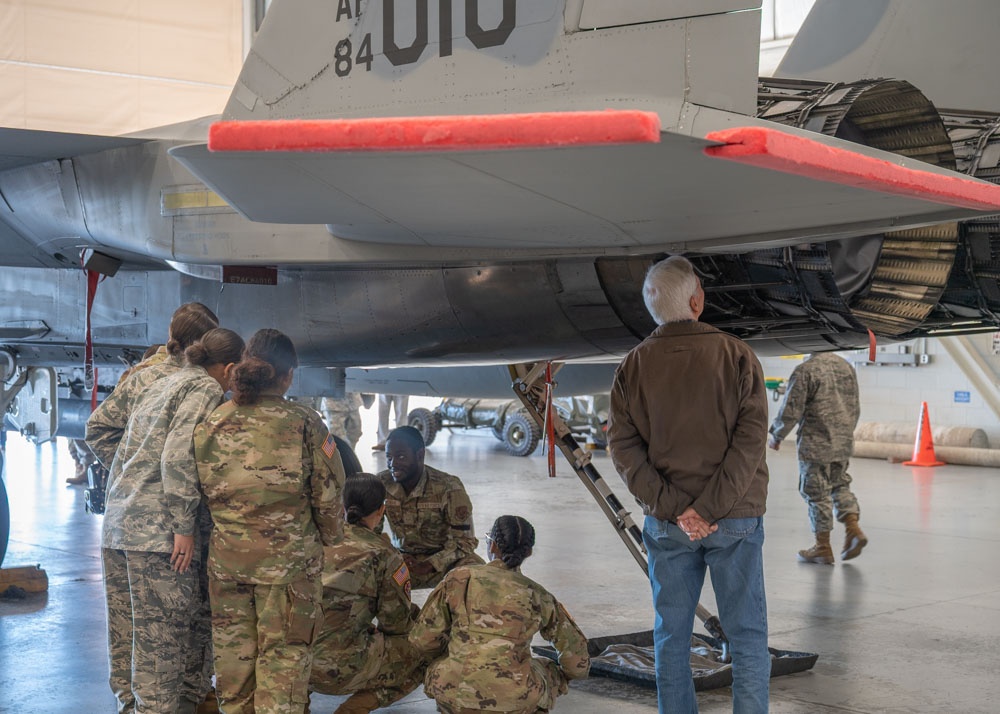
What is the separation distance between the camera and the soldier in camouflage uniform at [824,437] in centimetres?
878

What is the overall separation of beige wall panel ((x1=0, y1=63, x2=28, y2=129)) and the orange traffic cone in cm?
1352

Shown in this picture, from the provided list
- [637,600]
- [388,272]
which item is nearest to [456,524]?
[388,272]

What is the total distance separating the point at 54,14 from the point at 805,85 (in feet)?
26.4

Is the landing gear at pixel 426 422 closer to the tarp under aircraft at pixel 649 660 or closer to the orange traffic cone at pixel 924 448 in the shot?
the orange traffic cone at pixel 924 448

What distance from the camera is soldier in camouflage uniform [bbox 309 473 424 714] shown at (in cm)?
438

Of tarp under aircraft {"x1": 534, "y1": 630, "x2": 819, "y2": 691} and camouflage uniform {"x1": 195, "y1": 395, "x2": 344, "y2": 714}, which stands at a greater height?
camouflage uniform {"x1": 195, "y1": 395, "x2": 344, "y2": 714}

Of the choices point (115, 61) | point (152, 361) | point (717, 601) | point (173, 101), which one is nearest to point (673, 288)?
point (717, 601)

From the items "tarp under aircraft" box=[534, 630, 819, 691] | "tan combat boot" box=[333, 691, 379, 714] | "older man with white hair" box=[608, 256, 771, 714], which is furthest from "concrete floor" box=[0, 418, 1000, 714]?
"older man with white hair" box=[608, 256, 771, 714]

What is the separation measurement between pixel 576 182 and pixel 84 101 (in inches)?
371

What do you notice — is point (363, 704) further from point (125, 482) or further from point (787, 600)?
point (787, 600)

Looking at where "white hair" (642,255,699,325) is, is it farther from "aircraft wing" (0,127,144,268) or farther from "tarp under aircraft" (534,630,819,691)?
"aircraft wing" (0,127,144,268)

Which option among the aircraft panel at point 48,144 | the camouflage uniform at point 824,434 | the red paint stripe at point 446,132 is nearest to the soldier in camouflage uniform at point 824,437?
the camouflage uniform at point 824,434

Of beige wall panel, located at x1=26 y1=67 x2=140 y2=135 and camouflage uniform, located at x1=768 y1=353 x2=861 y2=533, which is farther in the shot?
beige wall panel, located at x1=26 y1=67 x2=140 y2=135

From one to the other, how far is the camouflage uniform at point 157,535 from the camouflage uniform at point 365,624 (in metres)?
0.55
